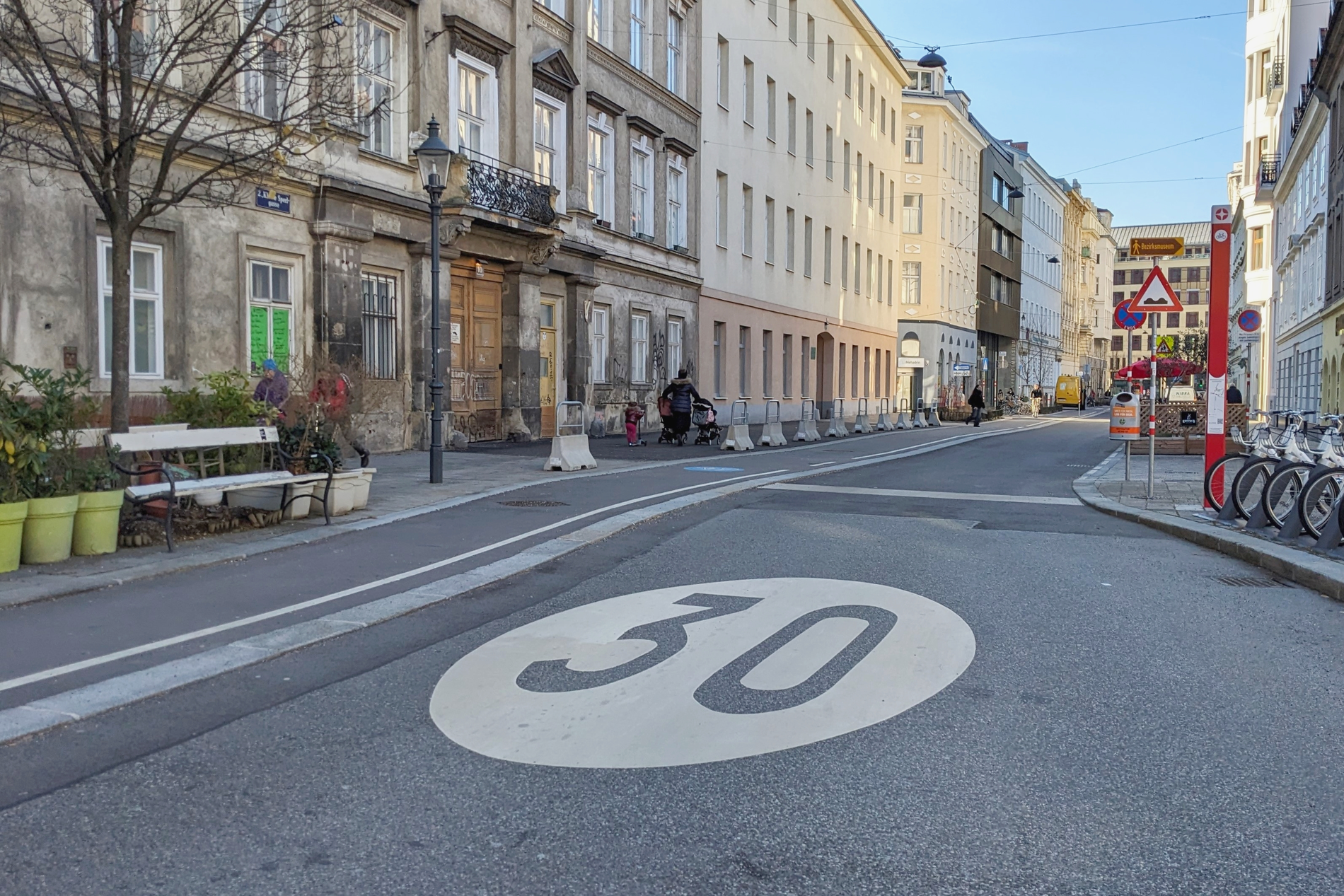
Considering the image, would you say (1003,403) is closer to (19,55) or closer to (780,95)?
(780,95)

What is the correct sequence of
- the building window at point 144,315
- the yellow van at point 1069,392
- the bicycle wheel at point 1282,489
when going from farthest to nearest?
the yellow van at point 1069,392 < the building window at point 144,315 < the bicycle wheel at point 1282,489

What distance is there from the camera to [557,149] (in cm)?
2691

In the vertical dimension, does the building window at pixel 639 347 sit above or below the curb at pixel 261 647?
above

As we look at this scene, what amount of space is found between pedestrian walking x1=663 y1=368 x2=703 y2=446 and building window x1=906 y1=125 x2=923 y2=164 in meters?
41.6

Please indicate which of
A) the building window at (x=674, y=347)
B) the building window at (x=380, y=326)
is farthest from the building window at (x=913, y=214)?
the building window at (x=380, y=326)

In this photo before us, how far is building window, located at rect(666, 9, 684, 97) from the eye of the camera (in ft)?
110

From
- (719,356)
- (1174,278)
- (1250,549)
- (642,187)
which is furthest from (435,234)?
(1174,278)

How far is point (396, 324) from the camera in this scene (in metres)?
21.5

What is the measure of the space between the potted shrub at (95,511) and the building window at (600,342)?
2048 centimetres

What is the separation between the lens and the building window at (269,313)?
1777cm

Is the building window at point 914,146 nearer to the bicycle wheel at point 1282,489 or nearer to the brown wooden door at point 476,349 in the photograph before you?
the brown wooden door at point 476,349

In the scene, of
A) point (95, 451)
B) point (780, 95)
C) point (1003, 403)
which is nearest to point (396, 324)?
point (95, 451)

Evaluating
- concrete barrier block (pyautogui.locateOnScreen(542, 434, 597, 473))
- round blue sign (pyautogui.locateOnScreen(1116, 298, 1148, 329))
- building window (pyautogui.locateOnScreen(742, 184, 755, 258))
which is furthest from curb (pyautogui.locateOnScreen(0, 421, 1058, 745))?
building window (pyautogui.locateOnScreen(742, 184, 755, 258))

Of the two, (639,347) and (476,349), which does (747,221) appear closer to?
(639,347)
